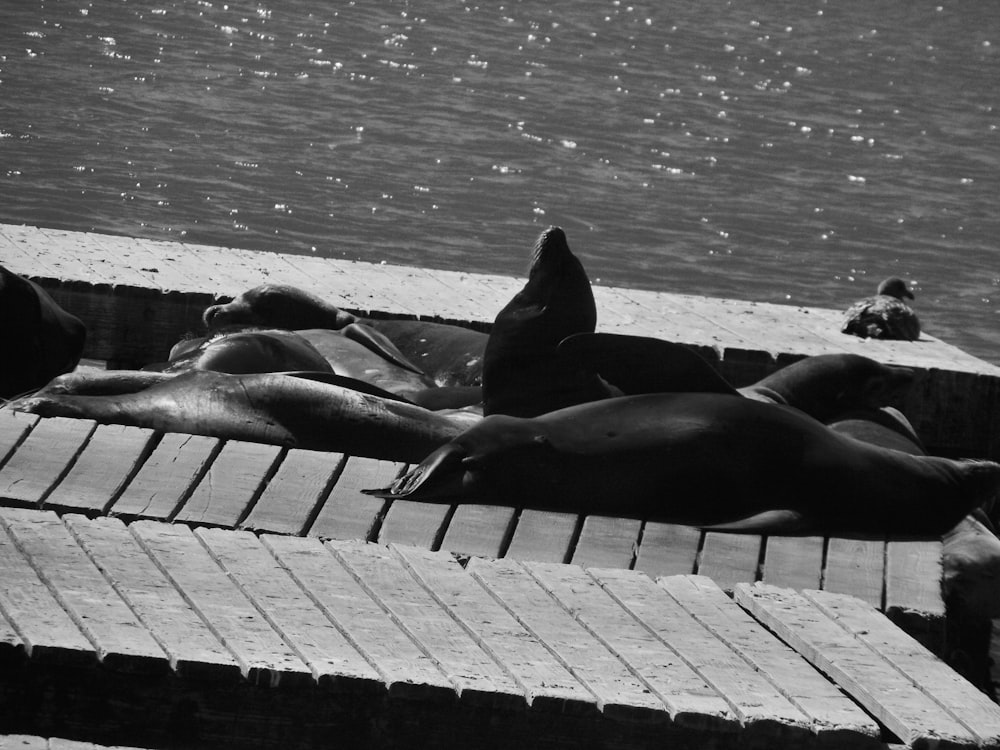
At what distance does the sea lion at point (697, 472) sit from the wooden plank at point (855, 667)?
28.2 inches

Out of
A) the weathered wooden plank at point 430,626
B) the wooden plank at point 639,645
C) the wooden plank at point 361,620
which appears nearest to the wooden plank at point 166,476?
the wooden plank at point 361,620

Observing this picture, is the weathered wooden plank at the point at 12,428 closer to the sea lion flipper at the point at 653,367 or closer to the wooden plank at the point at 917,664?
the sea lion flipper at the point at 653,367

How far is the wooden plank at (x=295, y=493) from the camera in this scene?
442 centimetres

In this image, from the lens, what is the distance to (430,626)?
3.56 m

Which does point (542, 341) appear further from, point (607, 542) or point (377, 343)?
point (607, 542)

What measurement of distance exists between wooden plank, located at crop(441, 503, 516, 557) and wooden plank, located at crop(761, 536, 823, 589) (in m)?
0.70

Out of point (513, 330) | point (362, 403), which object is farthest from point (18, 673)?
point (513, 330)

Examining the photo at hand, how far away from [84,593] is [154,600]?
144 millimetres

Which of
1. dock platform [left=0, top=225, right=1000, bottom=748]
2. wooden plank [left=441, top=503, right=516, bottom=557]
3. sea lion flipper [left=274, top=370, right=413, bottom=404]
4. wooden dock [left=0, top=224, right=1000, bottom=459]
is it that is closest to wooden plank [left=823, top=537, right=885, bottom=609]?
dock platform [left=0, top=225, right=1000, bottom=748]

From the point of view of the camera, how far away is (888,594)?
14.5 ft

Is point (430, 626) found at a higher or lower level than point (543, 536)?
higher

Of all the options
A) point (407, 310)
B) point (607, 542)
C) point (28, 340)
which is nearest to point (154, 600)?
point (607, 542)

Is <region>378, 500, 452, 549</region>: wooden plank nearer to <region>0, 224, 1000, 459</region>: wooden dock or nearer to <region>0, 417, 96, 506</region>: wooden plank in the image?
<region>0, 417, 96, 506</region>: wooden plank

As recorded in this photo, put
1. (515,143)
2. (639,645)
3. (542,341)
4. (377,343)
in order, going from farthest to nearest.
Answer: (515,143) → (377,343) → (542,341) → (639,645)
